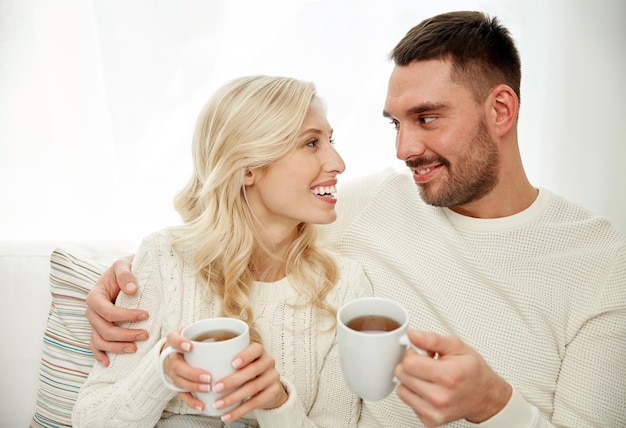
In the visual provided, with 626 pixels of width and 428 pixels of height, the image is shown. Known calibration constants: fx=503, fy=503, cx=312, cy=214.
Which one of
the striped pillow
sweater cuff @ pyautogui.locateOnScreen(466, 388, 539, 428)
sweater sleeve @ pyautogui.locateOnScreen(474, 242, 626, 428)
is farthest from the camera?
the striped pillow

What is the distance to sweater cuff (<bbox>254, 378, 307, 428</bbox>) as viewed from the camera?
108 centimetres

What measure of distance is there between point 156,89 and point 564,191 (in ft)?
6.25

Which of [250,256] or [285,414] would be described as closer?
[285,414]

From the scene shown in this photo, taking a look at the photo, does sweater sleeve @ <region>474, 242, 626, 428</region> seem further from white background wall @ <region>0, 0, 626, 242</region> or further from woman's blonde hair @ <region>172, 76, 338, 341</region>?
white background wall @ <region>0, 0, 626, 242</region>

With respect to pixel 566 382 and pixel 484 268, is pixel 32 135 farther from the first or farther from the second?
pixel 566 382

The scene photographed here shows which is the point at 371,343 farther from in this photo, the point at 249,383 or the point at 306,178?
the point at 306,178

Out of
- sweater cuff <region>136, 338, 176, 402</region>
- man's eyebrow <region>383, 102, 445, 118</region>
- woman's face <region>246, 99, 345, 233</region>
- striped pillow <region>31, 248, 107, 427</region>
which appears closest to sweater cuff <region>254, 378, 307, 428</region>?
Result: sweater cuff <region>136, 338, 176, 402</region>

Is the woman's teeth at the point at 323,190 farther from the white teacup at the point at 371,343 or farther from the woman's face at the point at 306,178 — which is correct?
the white teacup at the point at 371,343

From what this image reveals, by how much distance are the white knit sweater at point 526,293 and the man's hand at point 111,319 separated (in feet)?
2.13

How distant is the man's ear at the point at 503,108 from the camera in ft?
4.88

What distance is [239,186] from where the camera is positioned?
4.60ft

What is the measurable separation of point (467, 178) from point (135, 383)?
104cm

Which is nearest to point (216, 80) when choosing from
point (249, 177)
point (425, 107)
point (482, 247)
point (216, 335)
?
point (249, 177)

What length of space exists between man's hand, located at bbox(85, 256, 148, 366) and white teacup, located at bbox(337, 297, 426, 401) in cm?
63
